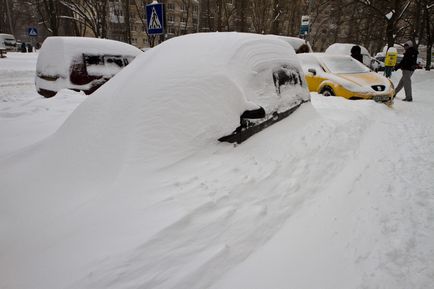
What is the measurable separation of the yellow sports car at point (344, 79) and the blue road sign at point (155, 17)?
14.4ft

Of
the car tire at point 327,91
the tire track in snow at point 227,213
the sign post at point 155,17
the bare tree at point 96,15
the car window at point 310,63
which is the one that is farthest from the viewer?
the bare tree at point 96,15

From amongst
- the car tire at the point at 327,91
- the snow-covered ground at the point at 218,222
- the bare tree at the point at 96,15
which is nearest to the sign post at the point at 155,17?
the snow-covered ground at the point at 218,222

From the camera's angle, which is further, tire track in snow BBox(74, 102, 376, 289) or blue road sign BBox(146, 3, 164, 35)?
blue road sign BBox(146, 3, 164, 35)

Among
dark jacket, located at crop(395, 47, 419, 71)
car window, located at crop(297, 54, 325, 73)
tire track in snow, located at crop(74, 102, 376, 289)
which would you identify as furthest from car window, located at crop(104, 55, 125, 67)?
dark jacket, located at crop(395, 47, 419, 71)

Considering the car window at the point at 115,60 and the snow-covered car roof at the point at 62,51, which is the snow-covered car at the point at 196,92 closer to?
the snow-covered car roof at the point at 62,51

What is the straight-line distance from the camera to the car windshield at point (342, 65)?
7963 mm

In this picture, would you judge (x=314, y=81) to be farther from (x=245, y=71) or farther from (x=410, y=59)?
(x=245, y=71)

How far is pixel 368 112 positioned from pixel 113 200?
5777 millimetres

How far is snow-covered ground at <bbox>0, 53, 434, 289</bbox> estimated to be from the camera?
1.75 meters

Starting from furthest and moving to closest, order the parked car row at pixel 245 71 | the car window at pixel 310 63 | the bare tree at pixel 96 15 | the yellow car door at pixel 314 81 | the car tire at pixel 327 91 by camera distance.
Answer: the bare tree at pixel 96 15 → the car window at pixel 310 63 → the yellow car door at pixel 314 81 → the car tire at pixel 327 91 → the parked car row at pixel 245 71

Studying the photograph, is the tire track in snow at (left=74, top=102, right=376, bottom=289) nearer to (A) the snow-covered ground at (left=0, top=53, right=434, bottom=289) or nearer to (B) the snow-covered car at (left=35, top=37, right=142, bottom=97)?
(A) the snow-covered ground at (left=0, top=53, right=434, bottom=289)

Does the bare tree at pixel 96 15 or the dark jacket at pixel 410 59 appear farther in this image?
the bare tree at pixel 96 15

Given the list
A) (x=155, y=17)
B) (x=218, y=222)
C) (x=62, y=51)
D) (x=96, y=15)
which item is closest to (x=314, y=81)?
(x=155, y=17)

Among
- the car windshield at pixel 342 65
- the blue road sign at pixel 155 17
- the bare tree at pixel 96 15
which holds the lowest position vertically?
the car windshield at pixel 342 65
